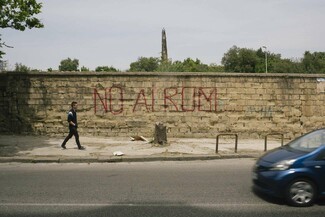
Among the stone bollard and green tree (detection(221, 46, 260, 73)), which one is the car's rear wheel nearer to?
the stone bollard

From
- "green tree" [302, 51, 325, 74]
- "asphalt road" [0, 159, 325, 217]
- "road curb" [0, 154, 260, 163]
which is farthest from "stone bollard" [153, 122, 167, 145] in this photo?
"green tree" [302, 51, 325, 74]

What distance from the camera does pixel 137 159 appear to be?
11703 millimetres

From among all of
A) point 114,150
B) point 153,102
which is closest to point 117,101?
point 153,102

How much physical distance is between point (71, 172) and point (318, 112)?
12.0 metres

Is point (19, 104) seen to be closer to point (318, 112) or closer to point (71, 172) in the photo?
point (71, 172)

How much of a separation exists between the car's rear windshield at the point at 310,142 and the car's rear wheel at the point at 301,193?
2.37 feet

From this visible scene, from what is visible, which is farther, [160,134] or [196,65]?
[196,65]

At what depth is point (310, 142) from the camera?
7.37m

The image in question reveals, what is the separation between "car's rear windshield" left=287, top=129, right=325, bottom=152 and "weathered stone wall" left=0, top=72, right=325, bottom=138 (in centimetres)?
857

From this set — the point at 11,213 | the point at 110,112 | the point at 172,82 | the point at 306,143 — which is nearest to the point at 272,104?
the point at 172,82

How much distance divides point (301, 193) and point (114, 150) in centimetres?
765

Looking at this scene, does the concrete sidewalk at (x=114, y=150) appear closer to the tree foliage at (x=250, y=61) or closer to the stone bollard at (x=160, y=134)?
the stone bollard at (x=160, y=134)

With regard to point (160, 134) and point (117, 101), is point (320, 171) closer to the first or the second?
point (160, 134)

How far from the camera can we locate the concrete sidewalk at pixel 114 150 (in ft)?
38.1
